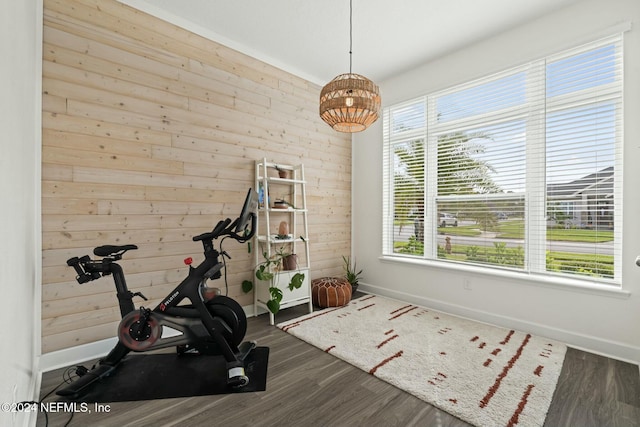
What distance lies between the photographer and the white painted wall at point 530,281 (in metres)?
2.35


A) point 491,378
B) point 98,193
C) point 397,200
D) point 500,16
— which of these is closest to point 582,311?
point 491,378

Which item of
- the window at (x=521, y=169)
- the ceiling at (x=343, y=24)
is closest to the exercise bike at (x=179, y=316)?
the ceiling at (x=343, y=24)

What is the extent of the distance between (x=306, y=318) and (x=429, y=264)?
1.56 m

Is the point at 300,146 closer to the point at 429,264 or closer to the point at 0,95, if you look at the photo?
the point at 429,264

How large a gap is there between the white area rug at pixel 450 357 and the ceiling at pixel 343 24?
292 cm

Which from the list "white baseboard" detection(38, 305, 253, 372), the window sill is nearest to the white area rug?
the window sill

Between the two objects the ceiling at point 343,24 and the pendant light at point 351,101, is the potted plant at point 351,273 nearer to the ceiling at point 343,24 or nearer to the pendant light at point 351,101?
the pendant light at point 351,101

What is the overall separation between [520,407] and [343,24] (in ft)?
10.8

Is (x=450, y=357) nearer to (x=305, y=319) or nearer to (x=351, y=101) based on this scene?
(x=305, y=319)

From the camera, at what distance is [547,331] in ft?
8.84

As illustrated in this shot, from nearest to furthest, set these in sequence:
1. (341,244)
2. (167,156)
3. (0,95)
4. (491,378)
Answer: (0,95)
(491,378)
(167,156)
(341,244)

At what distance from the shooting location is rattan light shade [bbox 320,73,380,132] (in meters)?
2.09

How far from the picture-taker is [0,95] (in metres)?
0.95

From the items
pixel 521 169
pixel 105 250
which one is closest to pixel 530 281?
pixel 521 169
